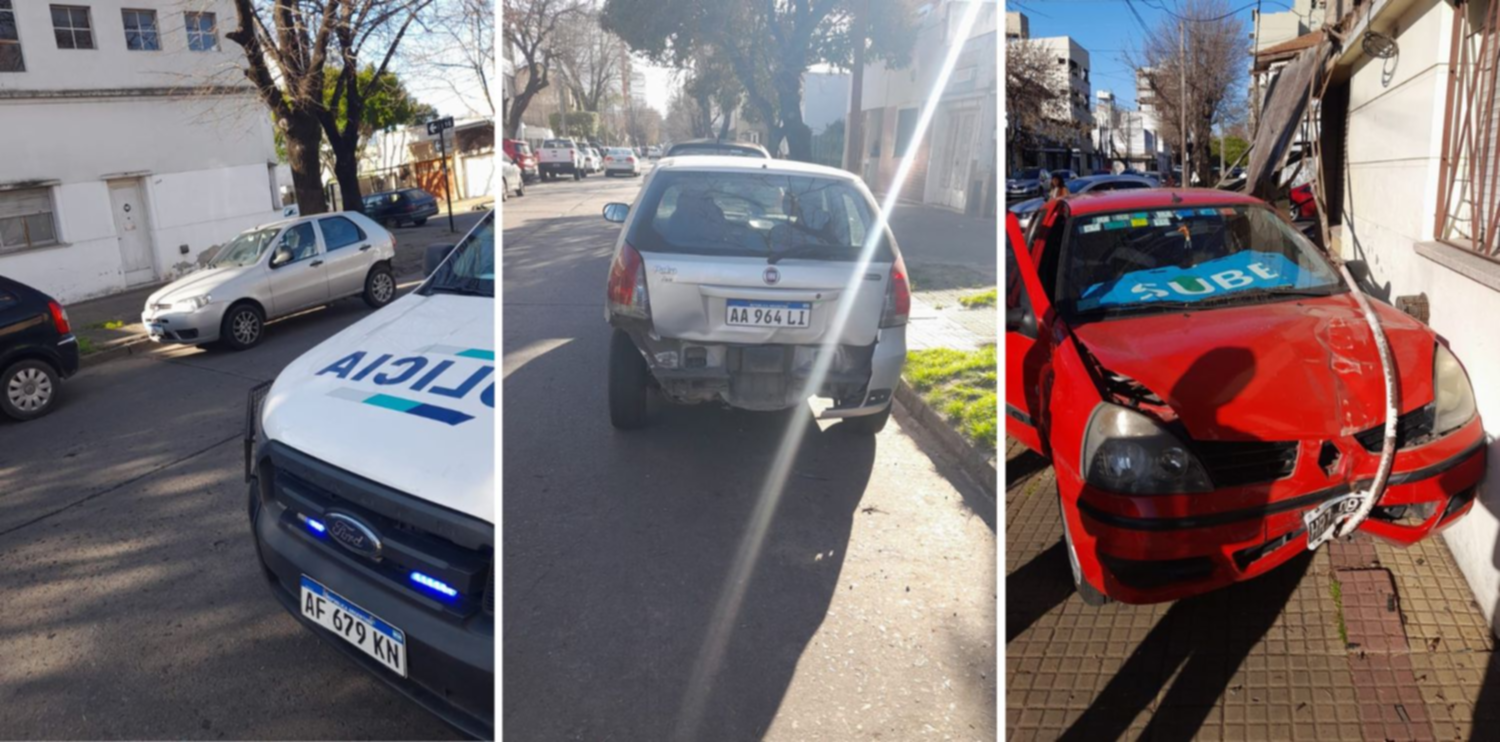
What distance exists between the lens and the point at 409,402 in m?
2.92

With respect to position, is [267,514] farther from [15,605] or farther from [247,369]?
[247,369]

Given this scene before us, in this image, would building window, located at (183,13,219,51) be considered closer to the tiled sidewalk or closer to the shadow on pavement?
the tiled sidewalk

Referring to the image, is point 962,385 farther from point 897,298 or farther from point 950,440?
point 897,298

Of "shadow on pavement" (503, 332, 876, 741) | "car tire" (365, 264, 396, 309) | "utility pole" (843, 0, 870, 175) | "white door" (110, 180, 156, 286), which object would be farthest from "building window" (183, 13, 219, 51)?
"utility pole" (843, 0, 870, 175)

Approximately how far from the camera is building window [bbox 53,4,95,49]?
15266 mm

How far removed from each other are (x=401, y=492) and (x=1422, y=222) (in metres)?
4.03

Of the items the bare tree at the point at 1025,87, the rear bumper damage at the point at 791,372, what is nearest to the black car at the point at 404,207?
the bare tree at the point at 1025,87

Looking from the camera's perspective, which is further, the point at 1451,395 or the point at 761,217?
the point at 1451,395

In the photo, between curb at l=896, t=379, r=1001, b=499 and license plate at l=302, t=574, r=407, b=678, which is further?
license plate at l=302, t=574, r=407, b=678

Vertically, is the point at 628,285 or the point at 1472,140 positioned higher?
the point at 1472,140

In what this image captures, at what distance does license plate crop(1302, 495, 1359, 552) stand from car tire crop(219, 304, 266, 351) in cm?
1017

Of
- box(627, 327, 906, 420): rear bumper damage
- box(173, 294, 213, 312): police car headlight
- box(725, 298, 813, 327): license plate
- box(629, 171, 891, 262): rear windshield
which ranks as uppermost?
box(629, 171, 891, 262): rear windshield

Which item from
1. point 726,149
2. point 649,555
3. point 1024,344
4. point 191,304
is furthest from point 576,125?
point 191,304

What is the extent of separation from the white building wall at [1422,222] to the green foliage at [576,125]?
276 centimetres
